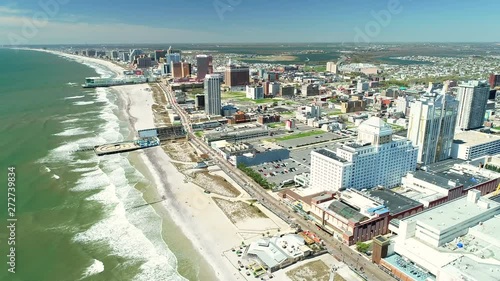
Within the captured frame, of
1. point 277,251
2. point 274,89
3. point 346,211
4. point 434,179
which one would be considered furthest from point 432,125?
point 274,89

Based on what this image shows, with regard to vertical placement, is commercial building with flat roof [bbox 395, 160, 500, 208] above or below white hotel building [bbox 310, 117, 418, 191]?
below

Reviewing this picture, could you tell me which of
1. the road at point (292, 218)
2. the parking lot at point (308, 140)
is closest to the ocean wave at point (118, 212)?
the road at point (292, 218)

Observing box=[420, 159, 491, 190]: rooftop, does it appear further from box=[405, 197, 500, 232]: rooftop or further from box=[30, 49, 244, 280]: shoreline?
box=[30, 49, 244, 280]: shoreline

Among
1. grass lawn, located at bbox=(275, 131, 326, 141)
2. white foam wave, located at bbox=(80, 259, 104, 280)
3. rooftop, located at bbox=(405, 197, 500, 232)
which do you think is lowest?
white foam wave, located at bbox=(80, 259, 104, 280)

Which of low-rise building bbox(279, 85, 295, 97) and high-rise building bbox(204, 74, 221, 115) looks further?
low-rise building bbox(279, 85, 295, 97)

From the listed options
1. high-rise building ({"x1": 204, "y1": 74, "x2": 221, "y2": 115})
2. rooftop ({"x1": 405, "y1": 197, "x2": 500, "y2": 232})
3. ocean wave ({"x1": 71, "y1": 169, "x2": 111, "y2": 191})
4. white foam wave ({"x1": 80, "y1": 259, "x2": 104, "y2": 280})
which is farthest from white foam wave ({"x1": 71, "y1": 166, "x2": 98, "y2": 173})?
rooftop ({"x1": 405, "y1": 197, "x2": 500, "y2": 232})

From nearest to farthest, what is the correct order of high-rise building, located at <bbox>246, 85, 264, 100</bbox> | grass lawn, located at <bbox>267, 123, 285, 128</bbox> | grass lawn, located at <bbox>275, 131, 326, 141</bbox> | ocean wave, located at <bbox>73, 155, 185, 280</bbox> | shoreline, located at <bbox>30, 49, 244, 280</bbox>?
ocean wave, located at <bbox>73, 155, 185, 280</bbox>, shoreline, located at <bbox>30, 49, 244, 280</bbox>, grass lawn, located at <bbox>275, 131, 326, 141</bbox>, grass lawn, located at <bbox>267, 123, 285, 128</bbox>, high-rise building, located at <bbox>246, 85, 264, 100</bbox>

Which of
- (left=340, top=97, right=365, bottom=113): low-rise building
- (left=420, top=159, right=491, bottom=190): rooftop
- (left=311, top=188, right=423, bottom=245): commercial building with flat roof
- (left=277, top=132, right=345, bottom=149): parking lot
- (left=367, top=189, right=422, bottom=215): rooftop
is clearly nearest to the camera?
(left=311, top=188, right=423, bottom=245): commercial building with flat roof
